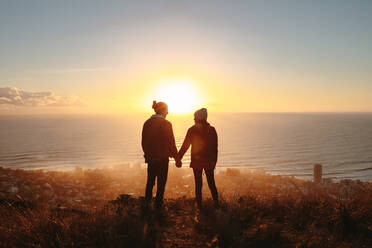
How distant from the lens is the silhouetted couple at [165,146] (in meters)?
4.95

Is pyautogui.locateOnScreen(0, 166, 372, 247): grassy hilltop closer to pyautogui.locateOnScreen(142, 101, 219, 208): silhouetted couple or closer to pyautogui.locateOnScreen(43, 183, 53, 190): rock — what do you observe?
pyautogui.locateOnScreen(142, 101, 219, 208): silhouetted couple

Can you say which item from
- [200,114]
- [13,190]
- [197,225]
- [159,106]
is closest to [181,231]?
[197,225]

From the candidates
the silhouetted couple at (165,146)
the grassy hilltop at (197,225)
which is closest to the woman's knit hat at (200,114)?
the silhouetted couple at (165,146)

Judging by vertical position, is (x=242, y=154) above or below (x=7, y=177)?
below

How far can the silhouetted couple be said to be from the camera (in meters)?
4.95

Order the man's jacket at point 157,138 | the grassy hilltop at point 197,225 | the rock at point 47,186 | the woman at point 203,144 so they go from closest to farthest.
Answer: the grassy hilltop at point 197,225, the man's jacket at point 157,138, the woman at point 203,144, the rock at point 47,186

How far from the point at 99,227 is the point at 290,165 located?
37.1 metres

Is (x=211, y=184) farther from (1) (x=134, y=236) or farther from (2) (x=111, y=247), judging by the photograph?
(2) (x=111, y=247)

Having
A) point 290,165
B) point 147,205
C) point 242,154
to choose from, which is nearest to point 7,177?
point 147,205

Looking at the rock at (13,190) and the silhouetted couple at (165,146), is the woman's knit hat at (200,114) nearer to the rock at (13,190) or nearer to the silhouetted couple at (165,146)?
the silhouetted couple at (165,146)

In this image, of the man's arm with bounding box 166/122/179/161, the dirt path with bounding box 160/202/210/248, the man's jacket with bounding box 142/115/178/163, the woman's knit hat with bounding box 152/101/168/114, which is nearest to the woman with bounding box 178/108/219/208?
the man's arm with bounding box 166/122/179/161

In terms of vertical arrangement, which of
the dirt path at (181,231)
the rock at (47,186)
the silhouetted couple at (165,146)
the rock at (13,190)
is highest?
the silhouetted couple at (165,146)

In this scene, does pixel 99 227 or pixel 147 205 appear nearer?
pixel 99 227

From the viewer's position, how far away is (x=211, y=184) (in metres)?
5.38
